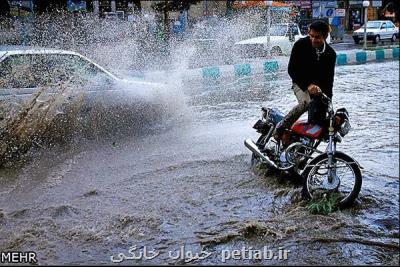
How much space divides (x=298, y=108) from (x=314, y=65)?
0.54m

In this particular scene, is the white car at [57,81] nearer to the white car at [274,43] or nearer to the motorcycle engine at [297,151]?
the motorcycle engine at [297,151]

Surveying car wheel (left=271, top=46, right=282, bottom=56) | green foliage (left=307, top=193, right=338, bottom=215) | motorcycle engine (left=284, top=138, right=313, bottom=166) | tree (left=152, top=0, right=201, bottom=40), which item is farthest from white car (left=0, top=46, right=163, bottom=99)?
tree (left=152, top=0, right=201, bottom=40)

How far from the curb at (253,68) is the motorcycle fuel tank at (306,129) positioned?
4808mm

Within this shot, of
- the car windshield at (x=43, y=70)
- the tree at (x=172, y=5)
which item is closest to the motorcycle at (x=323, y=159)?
the car windshield at (x=43, y=70)

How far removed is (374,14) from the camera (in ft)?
164

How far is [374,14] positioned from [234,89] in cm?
4101

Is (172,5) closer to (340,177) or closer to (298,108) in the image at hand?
(298,108)

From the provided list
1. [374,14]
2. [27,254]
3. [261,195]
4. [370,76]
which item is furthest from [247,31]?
[374,14]

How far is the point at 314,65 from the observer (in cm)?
550

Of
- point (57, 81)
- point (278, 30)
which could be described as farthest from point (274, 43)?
point (57, 81)

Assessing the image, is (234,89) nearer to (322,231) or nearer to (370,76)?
(370,76)

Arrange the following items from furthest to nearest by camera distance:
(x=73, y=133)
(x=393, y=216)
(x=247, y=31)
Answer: (x=247, y=31) < (x=73, y=133) < (x=393, y=216)

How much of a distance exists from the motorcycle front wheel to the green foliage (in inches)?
1.9

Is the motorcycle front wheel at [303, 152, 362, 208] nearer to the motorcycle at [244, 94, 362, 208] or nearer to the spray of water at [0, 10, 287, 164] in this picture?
the motorcycle at [244, 94, 362, 208]
